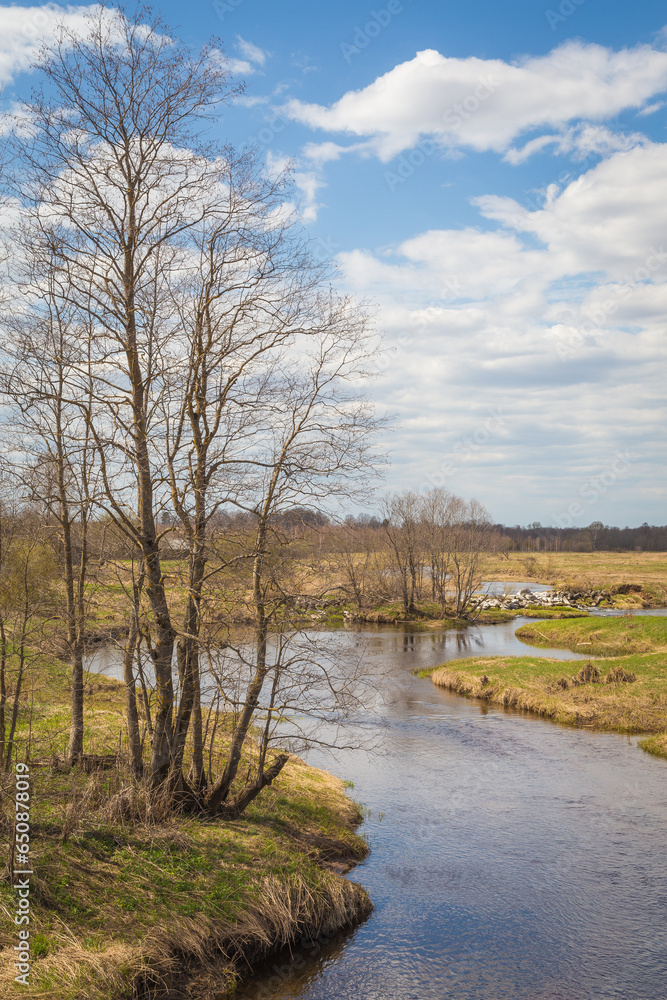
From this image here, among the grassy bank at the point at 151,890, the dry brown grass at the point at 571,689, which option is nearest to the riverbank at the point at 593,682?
the dry brown grass at the point at 571,689

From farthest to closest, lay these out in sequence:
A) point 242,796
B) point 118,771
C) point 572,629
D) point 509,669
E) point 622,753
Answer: point 572,629
point 509,669
point 622,753
point 242,796
point 118,771

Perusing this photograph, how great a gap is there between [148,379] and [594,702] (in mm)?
18575

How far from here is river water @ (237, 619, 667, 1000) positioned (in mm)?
8977

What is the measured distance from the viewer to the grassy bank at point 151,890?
7.89m

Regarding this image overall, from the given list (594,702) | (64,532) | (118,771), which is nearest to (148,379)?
(64,532)

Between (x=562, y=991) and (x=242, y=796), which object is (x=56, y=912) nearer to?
(x=242, y=796)

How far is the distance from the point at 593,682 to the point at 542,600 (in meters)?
31.7

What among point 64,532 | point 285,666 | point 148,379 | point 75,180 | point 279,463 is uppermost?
point 75,180

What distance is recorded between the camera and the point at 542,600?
5519 cm

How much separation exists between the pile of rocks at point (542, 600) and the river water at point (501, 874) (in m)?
32.8

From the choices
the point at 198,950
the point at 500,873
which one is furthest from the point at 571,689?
the point at 198,950

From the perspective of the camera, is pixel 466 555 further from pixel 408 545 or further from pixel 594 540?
pixel 594 540

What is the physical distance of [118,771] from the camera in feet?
37.9

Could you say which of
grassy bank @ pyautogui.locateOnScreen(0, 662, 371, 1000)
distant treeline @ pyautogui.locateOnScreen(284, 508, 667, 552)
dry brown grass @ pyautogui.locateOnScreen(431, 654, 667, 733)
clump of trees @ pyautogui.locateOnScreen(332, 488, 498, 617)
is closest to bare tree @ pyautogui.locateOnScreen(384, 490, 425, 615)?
clump of trees @ pyautogui.locateOnScreen(332, 488, 498, 617)
